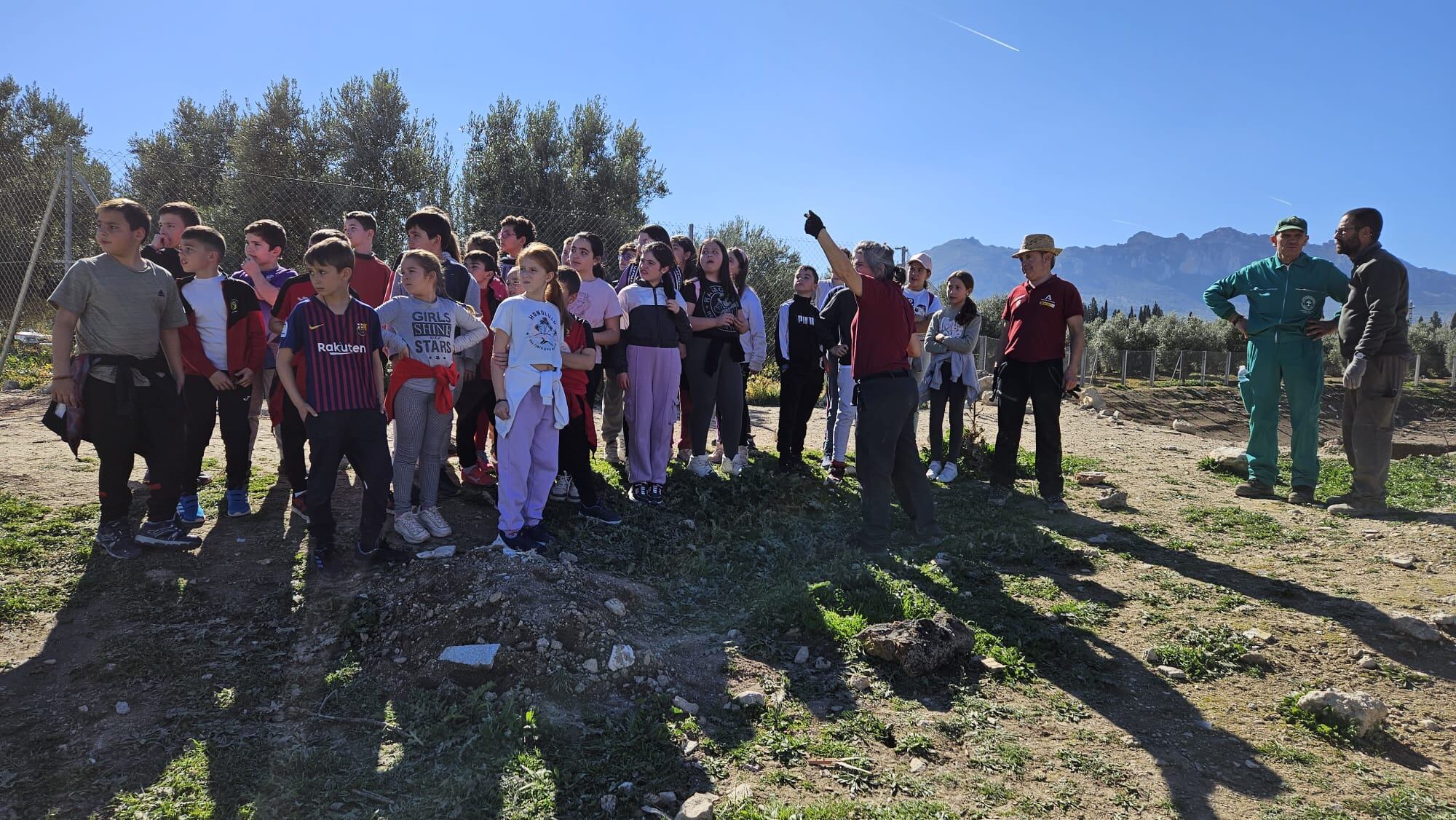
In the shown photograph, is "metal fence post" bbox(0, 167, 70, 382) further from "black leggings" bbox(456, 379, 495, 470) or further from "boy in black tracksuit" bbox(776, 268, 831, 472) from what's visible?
"boy in black tracksuit" bbox(776, 268, 831, 472)

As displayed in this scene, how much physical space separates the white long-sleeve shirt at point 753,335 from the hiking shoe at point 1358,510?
4693 millimetres

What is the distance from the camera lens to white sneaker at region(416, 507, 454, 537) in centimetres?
525

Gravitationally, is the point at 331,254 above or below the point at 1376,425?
above

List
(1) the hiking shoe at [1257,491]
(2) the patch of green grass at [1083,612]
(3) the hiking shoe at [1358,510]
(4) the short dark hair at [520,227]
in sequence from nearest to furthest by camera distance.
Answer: (2) the patch of green grass at [1083,612]
(3) the hiking shoe at [1358,510]
(4) the short dark hair at [520,227]
(1) the hiking shoe at [1257,491]

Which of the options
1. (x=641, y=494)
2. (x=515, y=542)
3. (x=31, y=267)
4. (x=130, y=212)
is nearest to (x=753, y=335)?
(x=641, y=494)

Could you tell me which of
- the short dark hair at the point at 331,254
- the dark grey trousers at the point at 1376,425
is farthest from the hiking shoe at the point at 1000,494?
the short dark hair at the point at 331,254

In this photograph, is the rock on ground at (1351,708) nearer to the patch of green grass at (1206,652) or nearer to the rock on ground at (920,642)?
the patch of green grass at (1206,652)

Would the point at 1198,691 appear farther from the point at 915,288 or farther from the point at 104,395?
the point at 104,395

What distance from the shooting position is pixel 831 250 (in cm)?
472

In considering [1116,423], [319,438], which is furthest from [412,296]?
[1116,423]

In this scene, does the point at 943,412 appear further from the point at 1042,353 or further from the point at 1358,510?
the point at 1358,510

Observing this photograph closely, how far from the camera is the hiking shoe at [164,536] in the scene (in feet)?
15.6

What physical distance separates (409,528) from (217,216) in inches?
509

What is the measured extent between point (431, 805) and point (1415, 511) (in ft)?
23.9
